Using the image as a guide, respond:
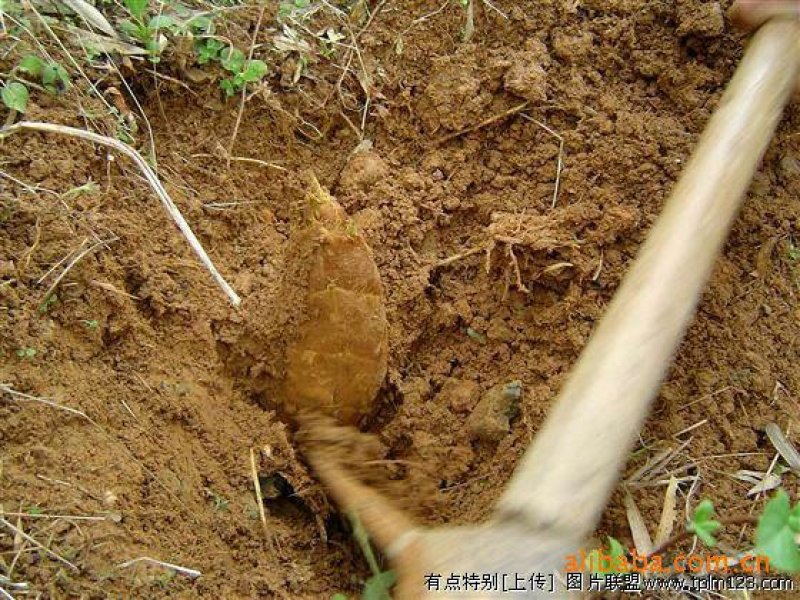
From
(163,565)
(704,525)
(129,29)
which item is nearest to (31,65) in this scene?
(129,29)

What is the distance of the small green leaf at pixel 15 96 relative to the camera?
137 centimetres

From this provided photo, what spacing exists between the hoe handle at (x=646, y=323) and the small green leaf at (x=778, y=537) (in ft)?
0.72

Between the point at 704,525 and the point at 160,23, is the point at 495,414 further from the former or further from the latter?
the point at 160,23

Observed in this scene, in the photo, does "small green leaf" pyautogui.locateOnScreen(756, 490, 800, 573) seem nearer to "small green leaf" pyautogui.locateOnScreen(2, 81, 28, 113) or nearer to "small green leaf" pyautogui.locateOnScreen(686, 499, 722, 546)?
"small green leaf" pyautogui.locateOnScreen(686, 499, 722, 546)

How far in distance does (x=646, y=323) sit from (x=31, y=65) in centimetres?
129

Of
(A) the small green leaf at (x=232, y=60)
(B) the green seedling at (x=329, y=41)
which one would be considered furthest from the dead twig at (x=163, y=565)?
(B) the green seedling at (x=329, y=41)

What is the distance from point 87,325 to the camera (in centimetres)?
134

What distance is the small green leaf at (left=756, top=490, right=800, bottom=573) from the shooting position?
1012 mm

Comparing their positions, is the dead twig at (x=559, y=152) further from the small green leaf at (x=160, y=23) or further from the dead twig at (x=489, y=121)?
the small green leaf at (x=160, y=23)

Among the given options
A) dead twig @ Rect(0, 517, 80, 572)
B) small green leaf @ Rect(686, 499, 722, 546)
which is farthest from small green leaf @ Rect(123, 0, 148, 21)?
small green leaf @ Rect(686, 499, 722, 546)

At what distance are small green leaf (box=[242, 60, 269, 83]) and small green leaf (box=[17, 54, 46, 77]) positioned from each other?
41cm

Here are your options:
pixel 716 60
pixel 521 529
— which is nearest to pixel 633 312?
pixel 521 529

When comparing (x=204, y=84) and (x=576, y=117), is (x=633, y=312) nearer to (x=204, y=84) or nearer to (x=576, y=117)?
(x=576, y=117)

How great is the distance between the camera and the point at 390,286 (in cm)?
162
